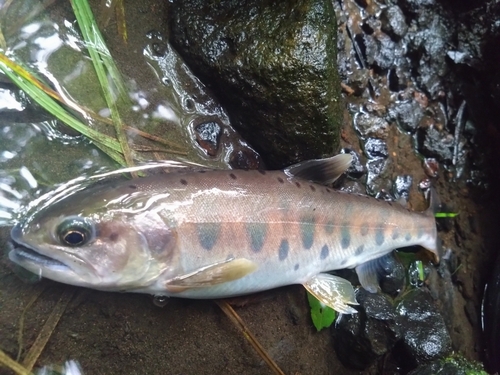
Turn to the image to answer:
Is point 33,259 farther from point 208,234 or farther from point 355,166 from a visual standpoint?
point 355,166

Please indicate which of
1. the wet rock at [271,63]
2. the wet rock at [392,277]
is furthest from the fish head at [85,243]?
the wet rock at [392,277]

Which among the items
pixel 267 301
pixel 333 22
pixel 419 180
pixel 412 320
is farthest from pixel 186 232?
pixel 419 180

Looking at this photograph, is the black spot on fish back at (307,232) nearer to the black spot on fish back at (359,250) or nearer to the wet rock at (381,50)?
the black spot on fish back at (359,250)

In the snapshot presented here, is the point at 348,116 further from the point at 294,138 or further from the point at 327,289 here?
the point at 327,289

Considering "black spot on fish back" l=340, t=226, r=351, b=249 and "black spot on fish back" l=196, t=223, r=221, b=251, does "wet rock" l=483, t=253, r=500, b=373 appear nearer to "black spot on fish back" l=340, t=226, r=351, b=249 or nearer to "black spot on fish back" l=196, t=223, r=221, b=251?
"black spot on fish back" l=340, t=226, r=351, b=249

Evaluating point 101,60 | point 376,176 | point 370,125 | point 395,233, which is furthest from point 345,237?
point 101,60

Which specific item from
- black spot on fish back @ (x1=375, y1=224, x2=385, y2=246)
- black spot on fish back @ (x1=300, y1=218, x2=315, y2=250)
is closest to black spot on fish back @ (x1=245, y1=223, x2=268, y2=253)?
black spot on fish back @ (x1=300, y1=218, x2=315, y2=250)

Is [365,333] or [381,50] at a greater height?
[381,50]
